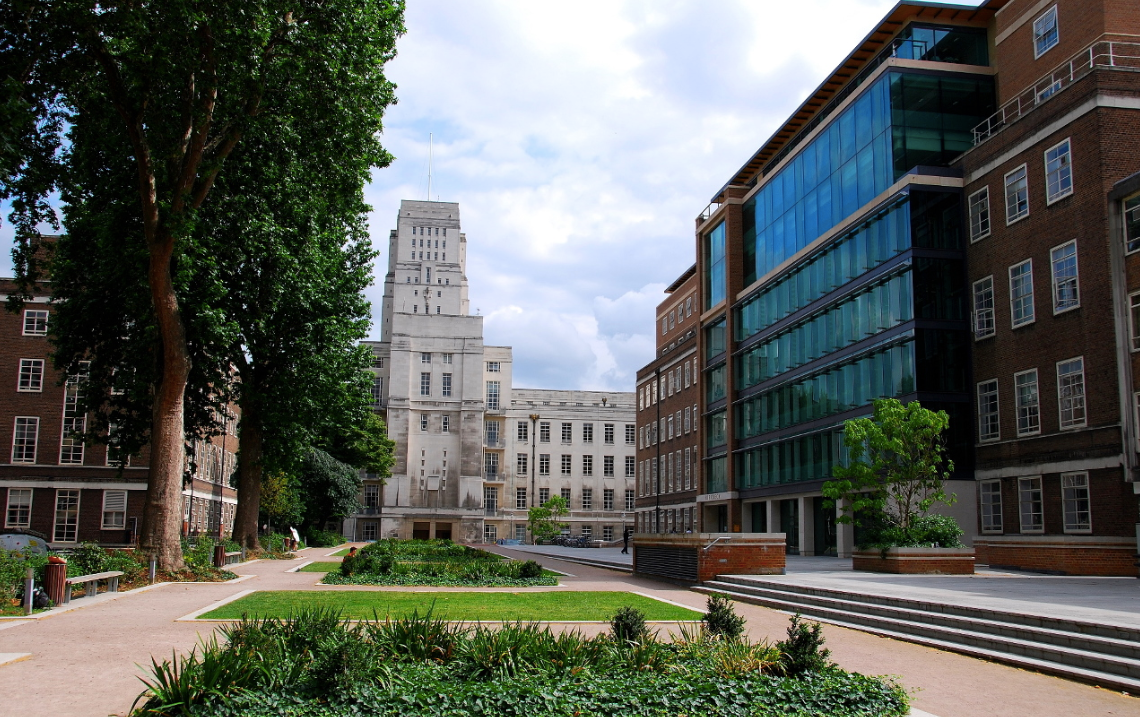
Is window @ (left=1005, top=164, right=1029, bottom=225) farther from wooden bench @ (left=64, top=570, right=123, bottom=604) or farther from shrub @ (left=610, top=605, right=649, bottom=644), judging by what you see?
wooden bench @ (left=64, top=570, right=123, bottom=604)

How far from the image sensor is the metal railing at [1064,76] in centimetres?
2803

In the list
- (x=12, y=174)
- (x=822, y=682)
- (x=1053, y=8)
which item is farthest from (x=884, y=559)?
(x=12, y=174)

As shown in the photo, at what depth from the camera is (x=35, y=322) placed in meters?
46.6

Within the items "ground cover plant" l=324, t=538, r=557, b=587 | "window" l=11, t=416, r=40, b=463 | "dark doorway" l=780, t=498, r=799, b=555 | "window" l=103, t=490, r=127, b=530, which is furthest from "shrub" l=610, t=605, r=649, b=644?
"window" l=11, t=416, r=40, b=463

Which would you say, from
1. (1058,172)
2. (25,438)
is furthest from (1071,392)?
(25,438)

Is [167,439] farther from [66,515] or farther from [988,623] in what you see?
[66,515]

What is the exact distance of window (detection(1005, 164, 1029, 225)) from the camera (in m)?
29.3

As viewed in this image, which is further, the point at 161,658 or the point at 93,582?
the point at 93,582

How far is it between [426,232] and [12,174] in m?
88.2

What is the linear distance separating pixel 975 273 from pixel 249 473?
91.0 feet

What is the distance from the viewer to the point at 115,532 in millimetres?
46719

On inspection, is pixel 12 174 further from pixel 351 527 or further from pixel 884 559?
pixel 351 527

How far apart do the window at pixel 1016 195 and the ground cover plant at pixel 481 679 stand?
25173 millimetres

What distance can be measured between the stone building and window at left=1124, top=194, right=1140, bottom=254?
69174 millimetres
